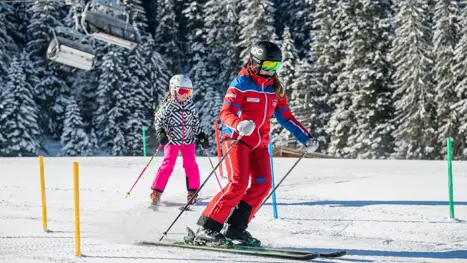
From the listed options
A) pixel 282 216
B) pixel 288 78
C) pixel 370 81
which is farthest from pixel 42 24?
pixel 282 216

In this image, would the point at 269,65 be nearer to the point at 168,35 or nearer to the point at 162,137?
the point at 162,137

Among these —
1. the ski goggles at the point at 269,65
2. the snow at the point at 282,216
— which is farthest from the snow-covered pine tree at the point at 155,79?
the ski goggles at the point at 269,65

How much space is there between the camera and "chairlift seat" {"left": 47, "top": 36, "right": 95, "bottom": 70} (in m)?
17.7

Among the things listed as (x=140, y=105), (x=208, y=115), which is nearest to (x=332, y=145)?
(x=208, y=115)

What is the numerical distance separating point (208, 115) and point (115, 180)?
3984cm

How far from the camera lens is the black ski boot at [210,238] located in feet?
17.9

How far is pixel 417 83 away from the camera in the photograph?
40.2m

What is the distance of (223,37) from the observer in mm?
56344

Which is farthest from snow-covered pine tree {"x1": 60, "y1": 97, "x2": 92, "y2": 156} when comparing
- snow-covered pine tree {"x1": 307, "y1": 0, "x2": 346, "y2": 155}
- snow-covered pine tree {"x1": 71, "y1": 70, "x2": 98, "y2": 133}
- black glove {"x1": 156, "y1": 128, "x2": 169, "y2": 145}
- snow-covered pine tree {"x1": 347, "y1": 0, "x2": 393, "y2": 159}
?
black glove {"x1": 156, "y1": 128, "x2": 169, "y2": 145}

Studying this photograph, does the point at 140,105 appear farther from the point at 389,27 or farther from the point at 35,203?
the point at 35,203

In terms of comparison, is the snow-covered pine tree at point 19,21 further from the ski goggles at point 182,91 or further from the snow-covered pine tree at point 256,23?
the ski goggles at point 182,91

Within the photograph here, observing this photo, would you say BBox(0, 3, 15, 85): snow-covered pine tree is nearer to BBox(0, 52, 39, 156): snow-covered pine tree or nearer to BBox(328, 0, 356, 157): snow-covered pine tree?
BBox(0, 52, 39, 156): snow-covered pine tree

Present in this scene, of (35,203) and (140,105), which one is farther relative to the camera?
(140,105)

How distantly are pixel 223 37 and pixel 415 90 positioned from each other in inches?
827
